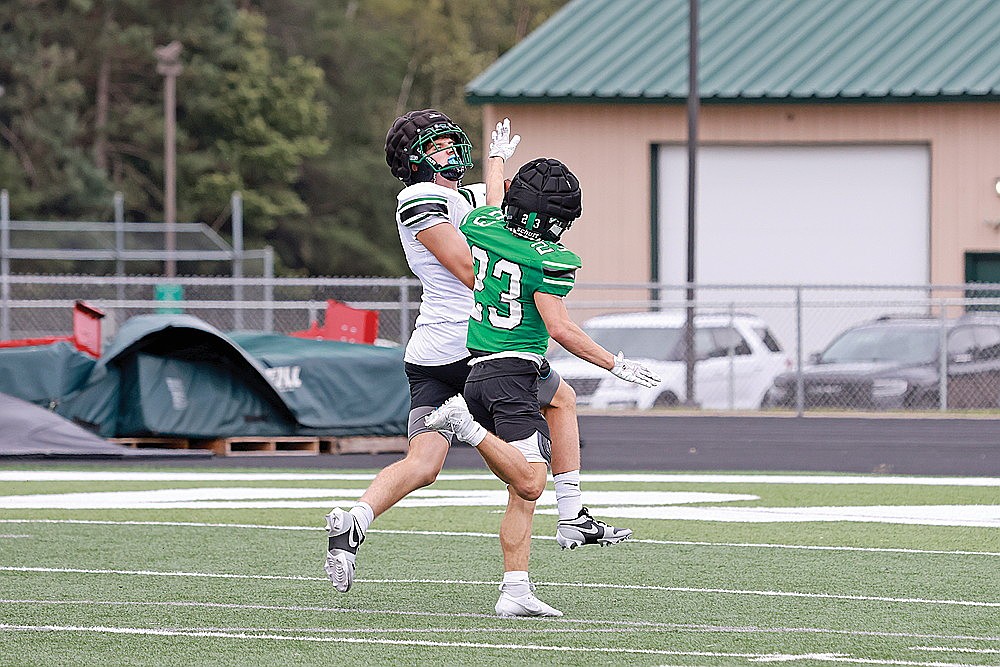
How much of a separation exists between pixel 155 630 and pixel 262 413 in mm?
9382

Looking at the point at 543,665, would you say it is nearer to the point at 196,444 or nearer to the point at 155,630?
the point at 155,630

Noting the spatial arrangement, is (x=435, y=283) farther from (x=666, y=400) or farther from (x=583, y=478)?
(x=666, y=400)

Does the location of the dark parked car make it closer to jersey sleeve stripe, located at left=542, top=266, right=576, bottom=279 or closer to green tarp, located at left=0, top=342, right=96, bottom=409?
green tarp, located at left=0, top=342, right=96, bottom=409

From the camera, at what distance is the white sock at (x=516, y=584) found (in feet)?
21.9

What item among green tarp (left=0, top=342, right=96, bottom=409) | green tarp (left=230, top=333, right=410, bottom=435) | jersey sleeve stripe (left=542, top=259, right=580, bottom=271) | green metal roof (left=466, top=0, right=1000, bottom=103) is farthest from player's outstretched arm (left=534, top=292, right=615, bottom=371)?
green metal roof (left=466, top=0, right=1000, bottom=103)

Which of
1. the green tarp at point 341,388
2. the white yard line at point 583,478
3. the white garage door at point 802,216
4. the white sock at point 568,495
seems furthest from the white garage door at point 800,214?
the white sock at point 568,495

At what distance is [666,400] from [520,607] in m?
14.7

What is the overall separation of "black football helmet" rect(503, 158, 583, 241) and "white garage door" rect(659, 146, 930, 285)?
69.1 ft

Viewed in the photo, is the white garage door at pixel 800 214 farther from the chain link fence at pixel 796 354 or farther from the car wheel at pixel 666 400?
the car wheel at pixel 666 400

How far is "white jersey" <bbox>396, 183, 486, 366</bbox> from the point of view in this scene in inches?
278

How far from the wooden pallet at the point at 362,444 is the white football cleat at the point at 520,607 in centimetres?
922

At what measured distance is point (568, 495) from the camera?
23.0ft

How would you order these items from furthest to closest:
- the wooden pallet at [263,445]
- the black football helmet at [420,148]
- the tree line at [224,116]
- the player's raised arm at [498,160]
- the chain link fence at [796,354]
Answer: the tree line at [224,116] < the chain link fence at [796,354] < the wooden pallet at [263,445] < the player's raised arm at [498,160] < the black football helmet at [420,148]

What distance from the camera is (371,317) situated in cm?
1738
